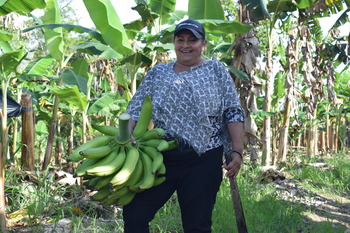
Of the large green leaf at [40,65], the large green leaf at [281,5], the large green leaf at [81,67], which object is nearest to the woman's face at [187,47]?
the large green leaf at [40,65]

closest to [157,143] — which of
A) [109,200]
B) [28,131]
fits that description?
[109,200]

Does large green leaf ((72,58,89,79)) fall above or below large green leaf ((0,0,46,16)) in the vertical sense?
below

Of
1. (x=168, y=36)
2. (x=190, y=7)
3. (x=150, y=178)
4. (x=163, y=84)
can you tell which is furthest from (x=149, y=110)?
(x=190, y=7)

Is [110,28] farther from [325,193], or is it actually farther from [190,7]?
[325,193]

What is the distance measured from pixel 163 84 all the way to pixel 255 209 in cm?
259

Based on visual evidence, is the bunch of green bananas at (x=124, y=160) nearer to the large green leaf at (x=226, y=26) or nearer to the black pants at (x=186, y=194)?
the black pants at (x=186, y=194)

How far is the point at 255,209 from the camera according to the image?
4.64m

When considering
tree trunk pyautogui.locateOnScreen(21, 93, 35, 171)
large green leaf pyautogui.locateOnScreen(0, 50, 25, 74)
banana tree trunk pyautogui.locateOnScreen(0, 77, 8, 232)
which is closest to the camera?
banana tree trunk pyautogui.locateOnScreen(0, 77, 8, 232)

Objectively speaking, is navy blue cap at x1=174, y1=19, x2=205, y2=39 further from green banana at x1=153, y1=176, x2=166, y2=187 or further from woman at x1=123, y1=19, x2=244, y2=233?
green banana at x1=153, y1=176, x2=166, y2=187

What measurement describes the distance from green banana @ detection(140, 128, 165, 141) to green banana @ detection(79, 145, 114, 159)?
0.23m

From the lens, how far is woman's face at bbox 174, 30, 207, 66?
2475 millimetres

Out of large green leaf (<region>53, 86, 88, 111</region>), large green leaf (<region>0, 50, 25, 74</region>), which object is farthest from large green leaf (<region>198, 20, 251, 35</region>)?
large green leaf (<region>0, 50, 25, 74</region>)

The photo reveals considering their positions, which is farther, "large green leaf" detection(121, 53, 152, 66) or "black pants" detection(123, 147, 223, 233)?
"large green leaf" detection(121, 53, 152, 66)

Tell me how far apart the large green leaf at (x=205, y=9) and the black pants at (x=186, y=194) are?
4.18 meters
